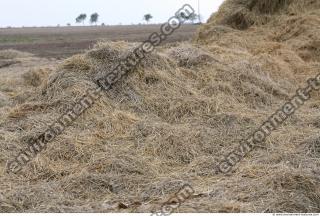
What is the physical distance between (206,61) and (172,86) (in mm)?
1230

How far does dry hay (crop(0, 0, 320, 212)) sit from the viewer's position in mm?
4301

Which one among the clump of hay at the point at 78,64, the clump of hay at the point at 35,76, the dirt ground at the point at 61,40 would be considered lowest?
the dirt ground at the point at 61,40

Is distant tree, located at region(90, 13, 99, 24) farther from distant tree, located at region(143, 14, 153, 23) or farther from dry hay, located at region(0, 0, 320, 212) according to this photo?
dry hay, located at region(0, 0, 320, 212)

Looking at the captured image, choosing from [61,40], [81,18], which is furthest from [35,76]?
[81,18]

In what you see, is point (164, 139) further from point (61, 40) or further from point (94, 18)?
point (94, 18)

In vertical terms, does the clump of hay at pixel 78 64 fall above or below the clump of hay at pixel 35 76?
above

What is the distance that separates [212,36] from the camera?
12.3m

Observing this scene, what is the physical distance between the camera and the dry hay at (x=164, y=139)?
Result: 430cm

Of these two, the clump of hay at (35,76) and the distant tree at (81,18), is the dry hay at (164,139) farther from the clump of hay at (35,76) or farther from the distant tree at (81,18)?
the distant tree at (81,18)

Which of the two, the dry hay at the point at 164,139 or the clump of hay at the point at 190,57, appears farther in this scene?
the clump of hay at the point at 190,57

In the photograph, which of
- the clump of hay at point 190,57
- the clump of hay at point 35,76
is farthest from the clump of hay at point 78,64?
the clump of hay at point 35,76

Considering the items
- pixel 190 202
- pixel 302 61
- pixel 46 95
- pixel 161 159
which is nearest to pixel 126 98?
pixel 46 95

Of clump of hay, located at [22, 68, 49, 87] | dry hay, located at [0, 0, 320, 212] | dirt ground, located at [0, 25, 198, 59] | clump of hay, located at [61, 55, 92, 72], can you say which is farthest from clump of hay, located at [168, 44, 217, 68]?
clump of hay, located at [22, 68, 49, 87]

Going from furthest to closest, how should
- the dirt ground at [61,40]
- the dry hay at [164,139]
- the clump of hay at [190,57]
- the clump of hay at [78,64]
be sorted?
the dirt ground at [61,40], the clump of hay at [190,57], the clump of hay at [78,64], the dry hay at [164,139]
